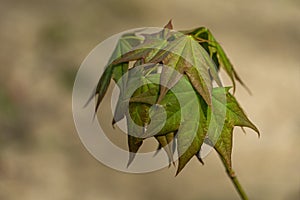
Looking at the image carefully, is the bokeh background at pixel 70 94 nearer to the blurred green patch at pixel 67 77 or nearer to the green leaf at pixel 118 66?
the blurred green patch at pixel 67 77

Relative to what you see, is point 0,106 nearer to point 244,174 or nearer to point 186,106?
point 244,174

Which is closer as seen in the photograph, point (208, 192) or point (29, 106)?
point (208, 192)

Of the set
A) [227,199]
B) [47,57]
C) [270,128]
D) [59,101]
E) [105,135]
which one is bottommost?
[227,199]

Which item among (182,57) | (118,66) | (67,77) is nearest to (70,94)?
(67,77)

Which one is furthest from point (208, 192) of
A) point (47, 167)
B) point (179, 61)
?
point (179, 61)

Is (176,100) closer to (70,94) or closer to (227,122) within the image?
(227,122)

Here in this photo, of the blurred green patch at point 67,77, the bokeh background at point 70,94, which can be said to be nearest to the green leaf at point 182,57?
the bokeh background at point 70,94
